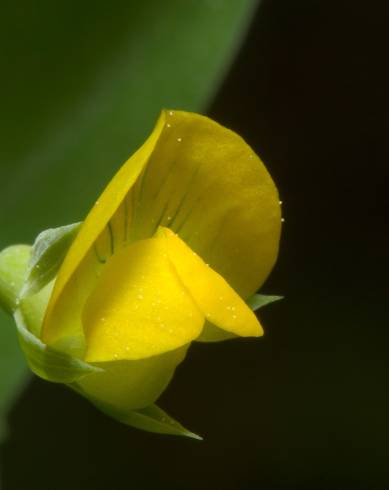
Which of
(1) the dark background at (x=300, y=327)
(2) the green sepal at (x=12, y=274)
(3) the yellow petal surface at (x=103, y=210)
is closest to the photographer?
(3) the yellow petal surface at (x=103, y=210)

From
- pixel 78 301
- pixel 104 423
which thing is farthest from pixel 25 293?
pixel 104 423

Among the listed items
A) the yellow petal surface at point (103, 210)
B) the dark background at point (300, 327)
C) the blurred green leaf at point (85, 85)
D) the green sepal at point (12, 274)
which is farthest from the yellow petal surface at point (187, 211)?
the dark background at point (300, 327)

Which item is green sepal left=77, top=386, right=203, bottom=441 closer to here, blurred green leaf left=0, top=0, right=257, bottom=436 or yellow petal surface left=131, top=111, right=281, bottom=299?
yellow petal surface left=131, top=111, right=281, bottom=299

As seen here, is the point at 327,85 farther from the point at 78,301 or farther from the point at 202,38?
the point at 78,301

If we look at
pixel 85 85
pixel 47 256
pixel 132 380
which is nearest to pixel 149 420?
pixel 132 380

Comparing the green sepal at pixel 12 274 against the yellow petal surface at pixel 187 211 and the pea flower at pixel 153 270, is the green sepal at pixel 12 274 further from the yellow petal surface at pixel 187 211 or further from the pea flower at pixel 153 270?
the yellow petal surface at pixel 187 211

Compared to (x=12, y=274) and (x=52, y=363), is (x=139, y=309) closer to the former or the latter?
(x=52, y=363)

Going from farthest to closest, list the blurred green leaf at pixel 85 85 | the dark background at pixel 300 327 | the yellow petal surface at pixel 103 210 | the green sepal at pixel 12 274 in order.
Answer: the dark background at pixel 300 327
the blurred green leaf at pixel 85 85
the green sepal at pixel 12 274
the yellow petal surface at pixel 103 210

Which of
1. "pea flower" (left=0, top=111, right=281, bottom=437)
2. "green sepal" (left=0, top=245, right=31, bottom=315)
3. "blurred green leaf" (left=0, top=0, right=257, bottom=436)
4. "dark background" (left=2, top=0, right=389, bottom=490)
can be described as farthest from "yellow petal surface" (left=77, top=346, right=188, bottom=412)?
"dark background" (left=2, top=0, right=389, bottom=490)
